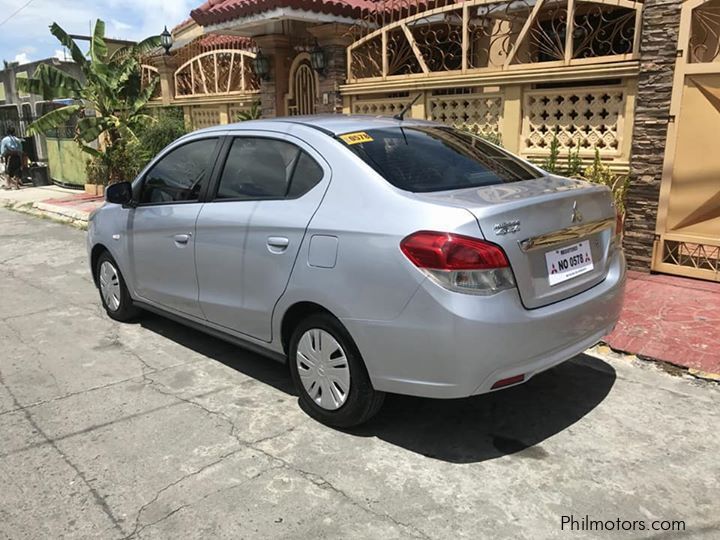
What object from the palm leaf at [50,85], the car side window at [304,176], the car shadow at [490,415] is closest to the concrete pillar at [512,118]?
the car shadow at [490,415]

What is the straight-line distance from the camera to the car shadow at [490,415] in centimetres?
345

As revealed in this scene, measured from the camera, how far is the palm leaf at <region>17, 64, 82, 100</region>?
44.8ft

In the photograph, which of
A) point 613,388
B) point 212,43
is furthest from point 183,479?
point 212,43

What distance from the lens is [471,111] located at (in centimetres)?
793

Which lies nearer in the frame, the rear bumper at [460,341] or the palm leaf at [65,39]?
the rear bumper at [460,341]

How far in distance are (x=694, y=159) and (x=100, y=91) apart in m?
12.5

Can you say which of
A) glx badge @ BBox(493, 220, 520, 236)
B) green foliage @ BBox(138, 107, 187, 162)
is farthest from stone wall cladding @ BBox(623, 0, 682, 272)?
green foliage @ BBox(138, 107, 187, 162)

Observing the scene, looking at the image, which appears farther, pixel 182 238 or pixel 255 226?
pixel 182 238

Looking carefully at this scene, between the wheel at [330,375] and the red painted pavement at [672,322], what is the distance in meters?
2.37

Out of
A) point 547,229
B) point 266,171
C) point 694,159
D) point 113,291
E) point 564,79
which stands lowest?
point 113,291

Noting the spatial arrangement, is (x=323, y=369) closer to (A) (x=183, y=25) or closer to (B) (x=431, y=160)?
(B) (x=431, y=160)

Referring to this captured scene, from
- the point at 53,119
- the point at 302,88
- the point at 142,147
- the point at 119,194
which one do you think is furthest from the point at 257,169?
the point at 53,119

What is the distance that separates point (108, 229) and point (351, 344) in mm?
3060

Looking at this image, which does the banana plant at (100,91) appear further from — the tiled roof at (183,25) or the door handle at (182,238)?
the door handle at (182,238)
